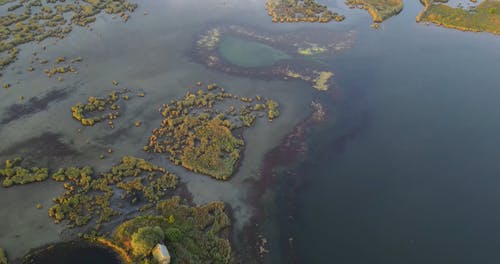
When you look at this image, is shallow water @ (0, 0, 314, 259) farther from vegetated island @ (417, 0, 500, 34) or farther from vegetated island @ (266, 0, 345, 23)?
vegetated island @ (417, 0, 500, 34)

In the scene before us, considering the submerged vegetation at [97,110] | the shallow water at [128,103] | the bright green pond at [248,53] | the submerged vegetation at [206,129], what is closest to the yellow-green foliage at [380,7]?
the shallow water at [128,103]

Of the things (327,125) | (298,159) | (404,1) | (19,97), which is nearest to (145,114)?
(19,97)

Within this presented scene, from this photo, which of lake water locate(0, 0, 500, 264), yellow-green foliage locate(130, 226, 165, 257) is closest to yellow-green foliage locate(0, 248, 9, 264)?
lake water locate(0, 0, 500, 264)

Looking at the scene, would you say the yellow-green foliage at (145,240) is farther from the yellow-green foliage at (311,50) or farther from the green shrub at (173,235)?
the yellow-green foliage at (311,50)

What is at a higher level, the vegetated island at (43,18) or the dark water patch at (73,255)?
the vegetated island at (43,18)

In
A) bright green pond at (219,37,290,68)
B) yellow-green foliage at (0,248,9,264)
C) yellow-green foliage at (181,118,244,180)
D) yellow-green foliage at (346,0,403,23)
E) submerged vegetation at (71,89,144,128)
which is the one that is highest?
yellow-green foliage at (346,0,403,23)

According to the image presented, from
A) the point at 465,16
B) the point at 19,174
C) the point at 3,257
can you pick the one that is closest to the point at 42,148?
the point at 19,174
